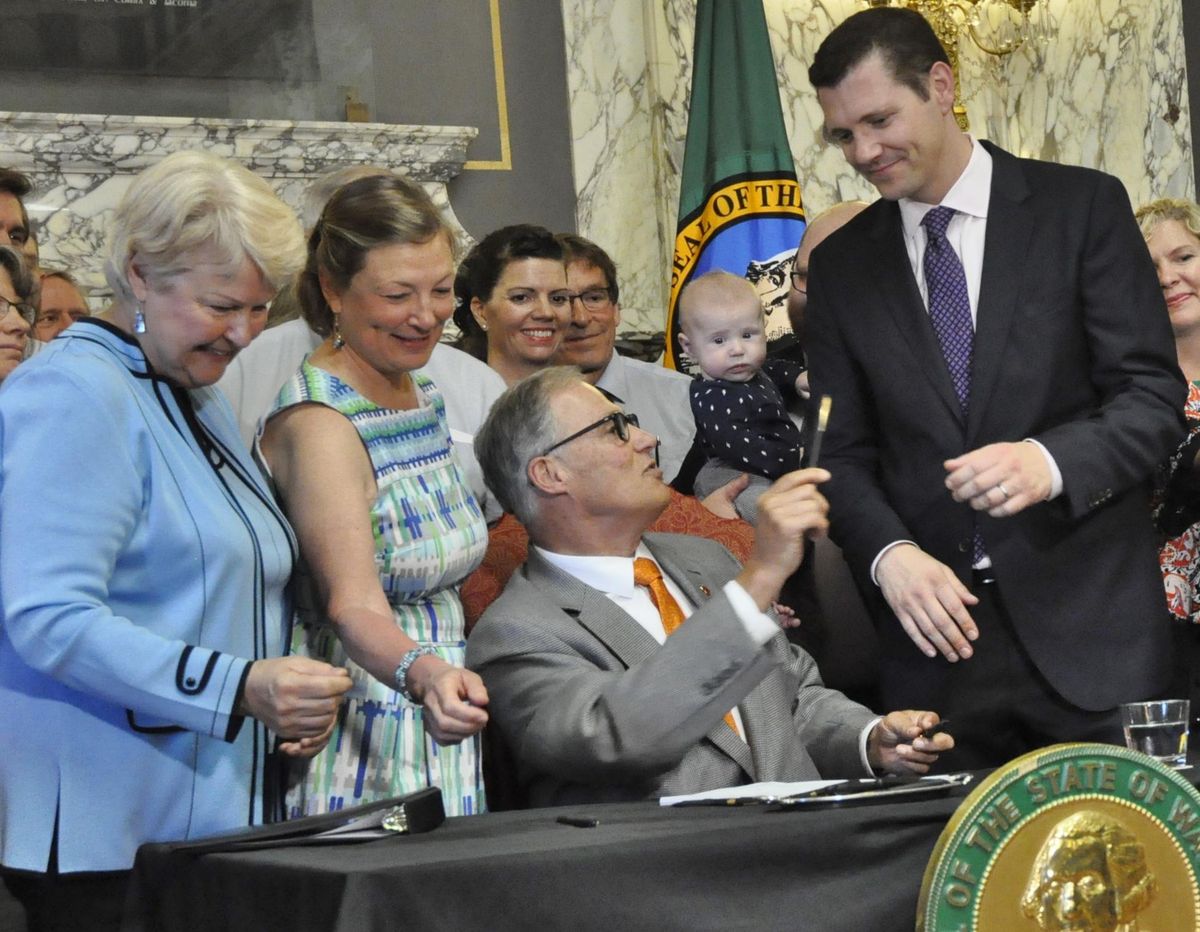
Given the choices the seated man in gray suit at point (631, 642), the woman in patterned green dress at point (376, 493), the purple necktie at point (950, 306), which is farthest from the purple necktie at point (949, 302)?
the woman in patterned green dress at point (376, 493)

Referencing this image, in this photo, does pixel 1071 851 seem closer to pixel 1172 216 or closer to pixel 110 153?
pixel 1172 216

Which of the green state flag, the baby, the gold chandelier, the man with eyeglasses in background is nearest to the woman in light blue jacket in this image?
the baby

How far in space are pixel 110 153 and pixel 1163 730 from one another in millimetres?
4098

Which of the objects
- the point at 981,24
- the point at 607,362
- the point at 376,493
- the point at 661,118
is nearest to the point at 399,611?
the point at 376,493

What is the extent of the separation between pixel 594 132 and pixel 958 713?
381cm

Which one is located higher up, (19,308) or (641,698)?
(19,308)

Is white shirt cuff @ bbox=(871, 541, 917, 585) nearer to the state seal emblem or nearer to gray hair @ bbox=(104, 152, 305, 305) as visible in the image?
the state seal emblem

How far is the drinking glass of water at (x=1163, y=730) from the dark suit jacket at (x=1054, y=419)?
1.49 feet

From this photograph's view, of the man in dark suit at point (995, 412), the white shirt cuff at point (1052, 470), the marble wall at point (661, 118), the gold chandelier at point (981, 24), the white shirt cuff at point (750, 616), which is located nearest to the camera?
the white shirt cuff at point (750, 616)

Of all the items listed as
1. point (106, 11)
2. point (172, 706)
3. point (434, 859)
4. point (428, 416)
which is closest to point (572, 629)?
point (428, 416)

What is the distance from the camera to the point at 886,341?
9.11ft

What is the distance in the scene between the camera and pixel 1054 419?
2705mm

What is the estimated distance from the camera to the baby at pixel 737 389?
3.73 meters

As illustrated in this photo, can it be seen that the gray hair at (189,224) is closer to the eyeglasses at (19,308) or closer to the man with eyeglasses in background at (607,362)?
the eyeglasses at (19,308)
